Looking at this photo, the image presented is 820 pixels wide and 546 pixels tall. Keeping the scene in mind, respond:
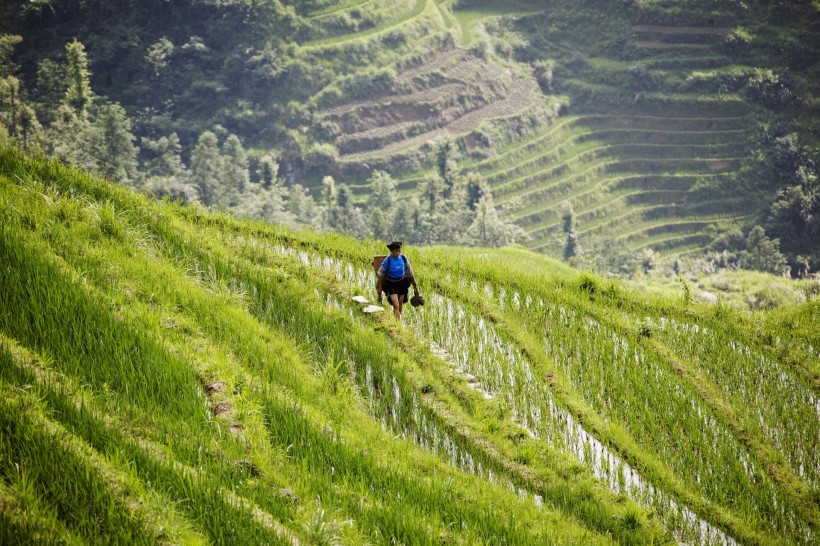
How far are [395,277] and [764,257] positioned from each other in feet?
235

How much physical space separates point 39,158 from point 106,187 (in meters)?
1.21

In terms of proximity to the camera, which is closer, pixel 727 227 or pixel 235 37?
pixel 727 227

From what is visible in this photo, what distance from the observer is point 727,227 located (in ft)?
282

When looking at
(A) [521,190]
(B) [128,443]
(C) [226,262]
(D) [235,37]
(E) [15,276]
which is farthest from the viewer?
(D) [235,37]

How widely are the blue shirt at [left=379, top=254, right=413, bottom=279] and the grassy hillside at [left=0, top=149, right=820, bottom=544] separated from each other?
0.65 meters

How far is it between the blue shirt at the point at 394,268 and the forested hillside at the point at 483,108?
65122mm

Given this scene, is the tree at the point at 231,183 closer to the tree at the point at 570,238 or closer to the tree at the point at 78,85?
the tree at the point at 78,85

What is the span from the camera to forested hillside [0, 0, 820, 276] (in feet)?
273

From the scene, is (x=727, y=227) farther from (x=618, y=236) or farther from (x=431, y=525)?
(x=431, y=525)

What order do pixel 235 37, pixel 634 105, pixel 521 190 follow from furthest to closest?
pixel 235 37 → pixel 634 105 → pixel 521 190

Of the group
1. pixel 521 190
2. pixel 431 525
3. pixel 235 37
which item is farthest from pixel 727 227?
pixel 431 525

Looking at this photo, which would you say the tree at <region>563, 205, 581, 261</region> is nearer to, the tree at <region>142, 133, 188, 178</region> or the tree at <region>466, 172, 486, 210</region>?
the tree at <region>466, 172, 486, 210</region>

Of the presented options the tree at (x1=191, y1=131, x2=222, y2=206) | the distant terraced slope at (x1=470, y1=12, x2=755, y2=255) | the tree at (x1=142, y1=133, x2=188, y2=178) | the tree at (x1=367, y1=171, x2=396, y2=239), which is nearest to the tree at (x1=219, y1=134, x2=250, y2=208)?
the tree at (x1=191, y1=131, x2=222, y2=206)

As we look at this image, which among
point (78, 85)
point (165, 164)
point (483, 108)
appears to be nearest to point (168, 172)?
point (165, 164)
